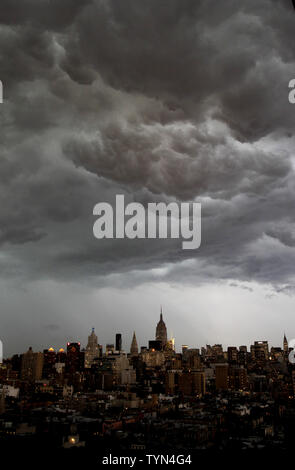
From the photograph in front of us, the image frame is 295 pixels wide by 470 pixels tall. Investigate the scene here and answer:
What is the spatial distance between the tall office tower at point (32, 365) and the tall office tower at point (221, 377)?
504cm

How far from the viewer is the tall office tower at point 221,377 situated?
1030cm

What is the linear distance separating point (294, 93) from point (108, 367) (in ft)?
36.0

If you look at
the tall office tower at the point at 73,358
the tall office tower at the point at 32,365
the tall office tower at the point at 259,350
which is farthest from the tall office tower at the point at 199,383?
the tall office tower at the point at 259,350

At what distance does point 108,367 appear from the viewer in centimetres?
1305

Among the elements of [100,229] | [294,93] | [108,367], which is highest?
[294,93]

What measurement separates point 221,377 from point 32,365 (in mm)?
5844

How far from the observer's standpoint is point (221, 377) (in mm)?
11305

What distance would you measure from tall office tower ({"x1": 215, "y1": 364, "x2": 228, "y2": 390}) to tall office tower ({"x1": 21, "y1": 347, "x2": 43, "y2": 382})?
5.04m

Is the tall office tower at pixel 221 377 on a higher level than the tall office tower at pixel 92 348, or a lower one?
lower

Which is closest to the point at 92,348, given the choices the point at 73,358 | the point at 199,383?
the point at 73,358

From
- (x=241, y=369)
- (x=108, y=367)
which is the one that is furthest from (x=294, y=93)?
(x=108, y=367)

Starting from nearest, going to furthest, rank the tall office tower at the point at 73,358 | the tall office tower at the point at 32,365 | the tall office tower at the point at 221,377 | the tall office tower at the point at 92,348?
the tall office tower at the point at 221,377, the tall office tower at the point at 32,365, the tall office tower at the point at 73,358, the tall office tower at the point at 92,348

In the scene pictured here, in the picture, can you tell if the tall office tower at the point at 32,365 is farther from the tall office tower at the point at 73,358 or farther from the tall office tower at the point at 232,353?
the tall office tower at the point at 232,353
